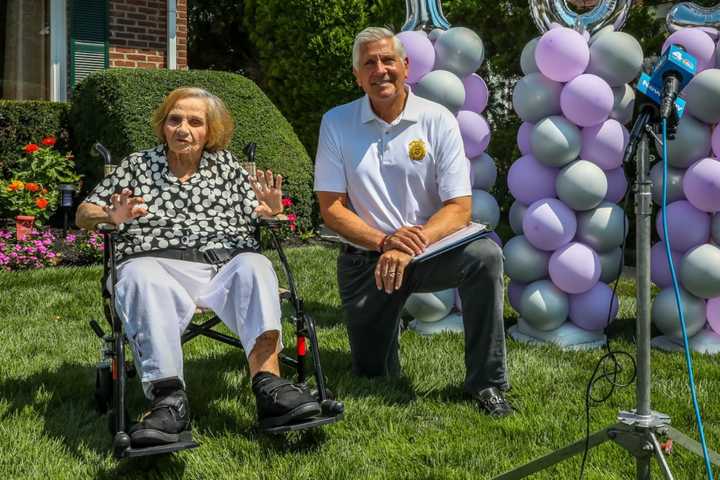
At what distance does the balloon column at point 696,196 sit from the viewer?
4.03 m

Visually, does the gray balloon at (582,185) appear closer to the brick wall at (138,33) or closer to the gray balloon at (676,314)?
the gray balloon at (676,314)

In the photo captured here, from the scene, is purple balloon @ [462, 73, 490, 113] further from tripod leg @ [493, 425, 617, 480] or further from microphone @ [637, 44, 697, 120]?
tripod leg @ [493, 425, 617, 480]

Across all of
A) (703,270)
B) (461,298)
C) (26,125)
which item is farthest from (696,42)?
(26,125)

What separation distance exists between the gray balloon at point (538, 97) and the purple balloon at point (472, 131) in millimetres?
270

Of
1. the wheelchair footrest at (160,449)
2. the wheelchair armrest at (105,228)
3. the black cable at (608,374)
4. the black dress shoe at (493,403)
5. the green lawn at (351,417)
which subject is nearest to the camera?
the black cable at (608,374)

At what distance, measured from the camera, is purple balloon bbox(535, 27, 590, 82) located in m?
4.14

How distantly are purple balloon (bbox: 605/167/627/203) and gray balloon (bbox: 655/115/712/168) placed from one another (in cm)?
32

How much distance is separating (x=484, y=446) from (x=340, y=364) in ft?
3.80

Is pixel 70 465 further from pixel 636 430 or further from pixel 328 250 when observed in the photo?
pixel 328 250

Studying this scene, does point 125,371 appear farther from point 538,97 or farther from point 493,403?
point 538,97

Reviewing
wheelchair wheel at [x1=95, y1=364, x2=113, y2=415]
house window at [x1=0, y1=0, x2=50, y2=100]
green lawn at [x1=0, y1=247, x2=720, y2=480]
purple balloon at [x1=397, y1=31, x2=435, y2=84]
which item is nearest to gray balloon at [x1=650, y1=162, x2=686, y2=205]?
green lawn at [x1=0, y1=247, x2=720, y2=480]

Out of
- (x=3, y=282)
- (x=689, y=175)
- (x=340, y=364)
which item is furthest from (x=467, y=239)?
(x=3, y=282)

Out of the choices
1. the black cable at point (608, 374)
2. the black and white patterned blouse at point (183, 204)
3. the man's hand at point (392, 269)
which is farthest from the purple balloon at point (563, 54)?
the black and white patterned blouse at point (183, 204)

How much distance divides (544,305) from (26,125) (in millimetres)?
5673
